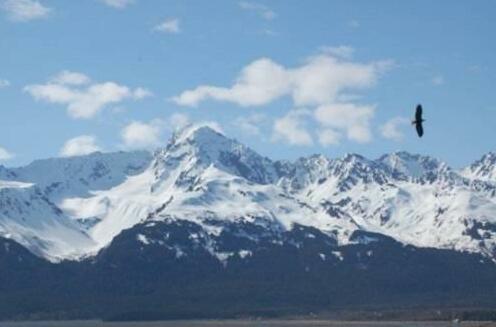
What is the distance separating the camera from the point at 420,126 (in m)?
98.2
